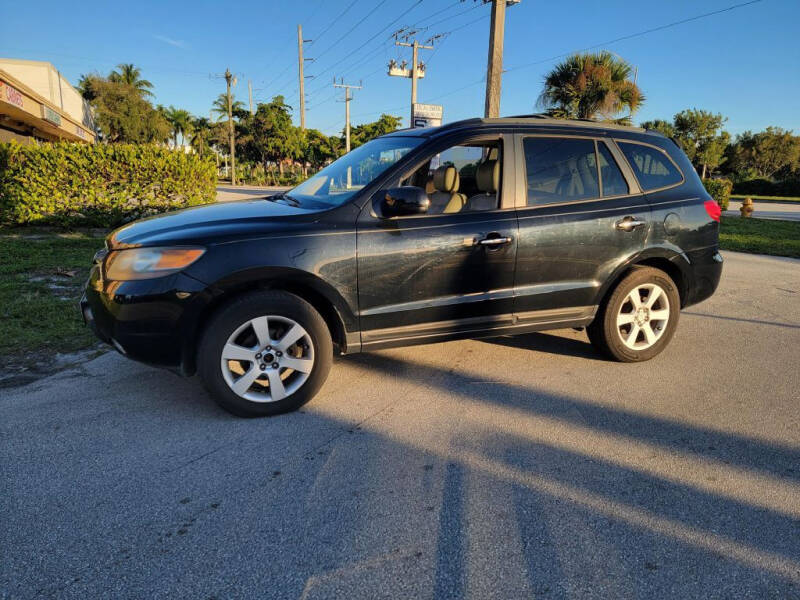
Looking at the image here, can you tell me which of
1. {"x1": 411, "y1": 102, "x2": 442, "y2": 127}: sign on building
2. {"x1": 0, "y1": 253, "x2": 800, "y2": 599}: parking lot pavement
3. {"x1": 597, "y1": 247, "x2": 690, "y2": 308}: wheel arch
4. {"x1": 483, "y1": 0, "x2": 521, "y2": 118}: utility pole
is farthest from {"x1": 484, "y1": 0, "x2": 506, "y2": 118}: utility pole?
{"x1": 0, "y1": 253, "x2": 800, "y2": 599}: parking lot pavement

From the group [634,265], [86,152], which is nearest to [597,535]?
[634,265]

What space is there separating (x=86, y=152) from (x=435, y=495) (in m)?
10.9

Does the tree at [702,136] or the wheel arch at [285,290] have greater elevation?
the tree at [702,136]

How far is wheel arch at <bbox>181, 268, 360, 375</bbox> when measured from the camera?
3.12m

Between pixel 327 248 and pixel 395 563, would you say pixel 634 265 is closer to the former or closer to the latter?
pixel 327 248

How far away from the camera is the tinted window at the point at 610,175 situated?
4.13 meters

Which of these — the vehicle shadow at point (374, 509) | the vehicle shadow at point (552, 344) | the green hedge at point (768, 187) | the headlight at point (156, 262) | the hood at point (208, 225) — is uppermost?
the green hedge at point (768, 187)

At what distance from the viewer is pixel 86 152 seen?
10539 mm

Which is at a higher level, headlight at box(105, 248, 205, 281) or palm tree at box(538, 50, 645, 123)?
palm tree at box(538, 50, 645, 123)

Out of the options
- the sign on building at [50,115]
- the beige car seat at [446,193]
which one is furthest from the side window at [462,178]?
the sign on building at [50,115]

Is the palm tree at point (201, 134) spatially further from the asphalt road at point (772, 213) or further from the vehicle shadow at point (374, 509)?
the vehicle shadow at point (374, 509)

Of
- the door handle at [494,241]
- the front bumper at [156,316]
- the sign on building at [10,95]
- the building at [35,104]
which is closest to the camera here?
the front bumper at [156,316]

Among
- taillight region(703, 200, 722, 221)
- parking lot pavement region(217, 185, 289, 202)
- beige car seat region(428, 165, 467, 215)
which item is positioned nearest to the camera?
beige car seat region(428, 165, 467, 215)

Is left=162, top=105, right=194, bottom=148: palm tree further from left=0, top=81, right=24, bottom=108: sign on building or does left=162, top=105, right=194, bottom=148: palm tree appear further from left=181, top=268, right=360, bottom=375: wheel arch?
left=181, top=268, right=360, bottom=375: wheel arch
